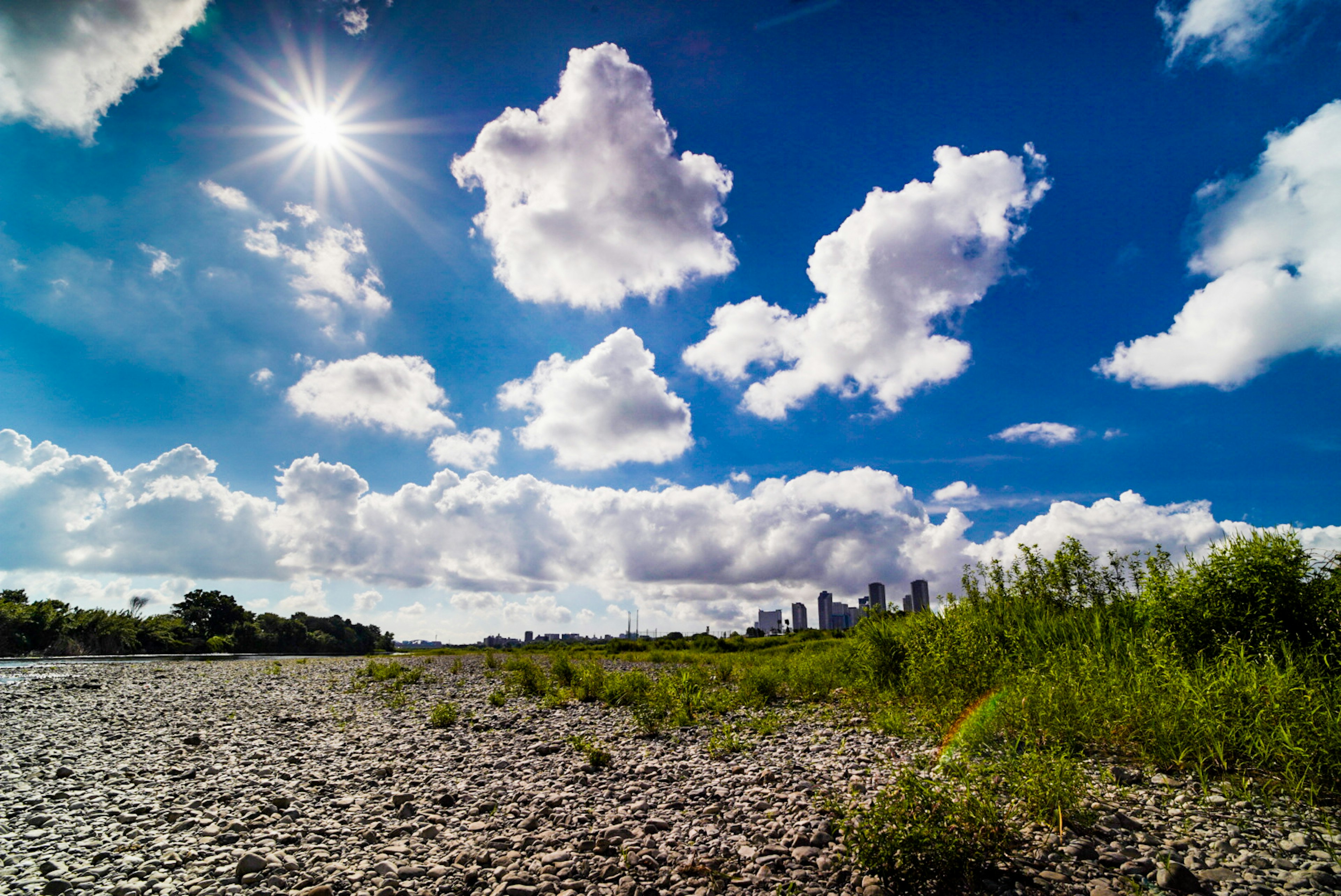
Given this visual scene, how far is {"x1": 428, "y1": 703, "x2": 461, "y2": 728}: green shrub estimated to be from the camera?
13.3 metres

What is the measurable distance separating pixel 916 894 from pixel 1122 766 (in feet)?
12.9

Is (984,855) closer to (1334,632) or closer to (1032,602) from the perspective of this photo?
(1334,632)

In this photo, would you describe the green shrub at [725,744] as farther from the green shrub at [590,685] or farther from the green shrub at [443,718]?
the green shrub at [443,718]

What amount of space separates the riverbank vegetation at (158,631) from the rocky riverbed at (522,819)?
42.5 m

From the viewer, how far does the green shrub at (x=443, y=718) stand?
43.5 feet

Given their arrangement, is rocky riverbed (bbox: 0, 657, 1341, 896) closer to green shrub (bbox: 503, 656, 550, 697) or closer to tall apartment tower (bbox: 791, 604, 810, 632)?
green shrub (bbox: 503, 656, 550, 697)

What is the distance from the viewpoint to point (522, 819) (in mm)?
7191

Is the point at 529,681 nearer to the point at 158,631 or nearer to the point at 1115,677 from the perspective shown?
the point at 1115,677

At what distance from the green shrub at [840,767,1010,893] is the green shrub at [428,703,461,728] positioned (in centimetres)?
1095

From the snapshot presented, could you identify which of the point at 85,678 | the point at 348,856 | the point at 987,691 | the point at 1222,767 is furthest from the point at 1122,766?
the point at 85,678

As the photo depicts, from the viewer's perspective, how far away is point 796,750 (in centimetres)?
938

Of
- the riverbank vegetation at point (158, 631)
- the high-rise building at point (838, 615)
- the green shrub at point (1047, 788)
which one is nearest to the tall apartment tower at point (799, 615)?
the high-rise building at point (838, 615)

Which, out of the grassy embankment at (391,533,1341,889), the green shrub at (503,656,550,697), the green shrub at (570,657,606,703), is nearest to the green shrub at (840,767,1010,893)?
the grassy embankment at (391,533,1341,889)

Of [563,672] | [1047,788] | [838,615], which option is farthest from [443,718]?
[838,615]
